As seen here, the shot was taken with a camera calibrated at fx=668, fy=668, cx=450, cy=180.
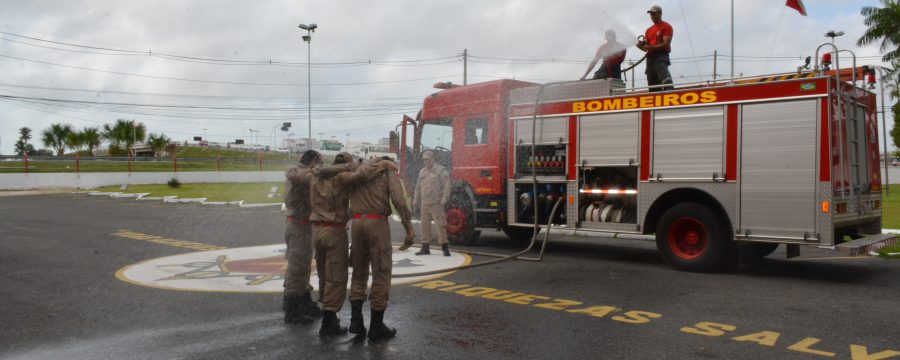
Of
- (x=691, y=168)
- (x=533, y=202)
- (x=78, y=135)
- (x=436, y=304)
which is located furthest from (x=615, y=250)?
(x=78, y=135)

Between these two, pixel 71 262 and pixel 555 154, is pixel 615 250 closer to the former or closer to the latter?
pixel 555 154

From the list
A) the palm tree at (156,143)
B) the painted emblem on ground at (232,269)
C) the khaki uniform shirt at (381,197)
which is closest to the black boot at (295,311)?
the khaki uniform shirt at (381,197)

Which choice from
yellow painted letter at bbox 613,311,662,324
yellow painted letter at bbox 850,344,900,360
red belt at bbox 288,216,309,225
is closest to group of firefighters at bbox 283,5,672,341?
red belt at bbox 288,216,309,225

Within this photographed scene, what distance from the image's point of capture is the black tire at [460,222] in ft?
38.5

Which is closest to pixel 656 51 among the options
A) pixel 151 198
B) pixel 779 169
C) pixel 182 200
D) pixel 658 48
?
pixel 658 48

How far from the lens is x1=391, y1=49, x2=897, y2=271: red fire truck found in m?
8.12

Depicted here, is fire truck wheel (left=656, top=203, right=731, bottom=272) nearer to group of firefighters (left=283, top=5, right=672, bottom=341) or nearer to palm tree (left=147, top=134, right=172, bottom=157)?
group of firefighters (left=283, top=5, right=672, bottom=341)

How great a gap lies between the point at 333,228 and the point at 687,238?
547cm

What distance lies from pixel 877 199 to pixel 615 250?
3.93 metres

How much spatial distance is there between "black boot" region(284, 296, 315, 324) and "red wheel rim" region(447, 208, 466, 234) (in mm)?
5772

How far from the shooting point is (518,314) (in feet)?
21.2

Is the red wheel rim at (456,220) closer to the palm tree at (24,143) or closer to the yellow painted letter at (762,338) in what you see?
the yellow painted letter at (762,338)

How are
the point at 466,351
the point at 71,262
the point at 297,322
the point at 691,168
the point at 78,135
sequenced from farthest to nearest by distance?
the point at 78,135 < the point at 71,262 < the point at 691,168 < the point at 297,322 < the point at 466,351

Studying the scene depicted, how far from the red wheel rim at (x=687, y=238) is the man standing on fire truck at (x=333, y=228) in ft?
16.3
